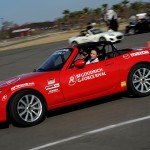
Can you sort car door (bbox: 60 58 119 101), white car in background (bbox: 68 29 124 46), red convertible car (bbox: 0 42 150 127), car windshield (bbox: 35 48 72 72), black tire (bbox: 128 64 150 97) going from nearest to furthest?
red convertible car (bbox: 0 42 150 127)
car door (bbox: 60 58 119 101)
car windshield (bbox: 35 48 72 72)
black tire (bbox: 128 64 150 97)
white car in background (bbox: 68 29 124 46)

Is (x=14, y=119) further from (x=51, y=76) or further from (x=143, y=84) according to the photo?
(x=143, y=84)

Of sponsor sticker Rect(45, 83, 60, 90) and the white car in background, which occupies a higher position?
sponsor sticker Rect(45, 83, 60, 90)

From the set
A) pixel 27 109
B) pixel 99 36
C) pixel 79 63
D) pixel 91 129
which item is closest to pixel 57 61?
pixel 79 63

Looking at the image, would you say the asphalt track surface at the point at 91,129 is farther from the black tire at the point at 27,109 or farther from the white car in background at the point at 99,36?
the white car in background at the point at 99,36

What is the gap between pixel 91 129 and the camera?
266 inches

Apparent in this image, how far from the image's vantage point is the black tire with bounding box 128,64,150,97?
871 centimetres

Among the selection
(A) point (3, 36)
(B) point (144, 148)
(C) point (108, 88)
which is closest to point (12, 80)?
(C) point (108, 88)

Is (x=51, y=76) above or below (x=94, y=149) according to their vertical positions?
above

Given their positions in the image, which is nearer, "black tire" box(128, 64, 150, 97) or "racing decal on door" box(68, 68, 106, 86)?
"racing decal on door" box(68, 68, 106, 86)

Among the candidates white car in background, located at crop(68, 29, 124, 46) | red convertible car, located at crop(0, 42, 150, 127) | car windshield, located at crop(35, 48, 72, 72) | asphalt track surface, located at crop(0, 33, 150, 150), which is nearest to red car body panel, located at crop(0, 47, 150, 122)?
red convertible car, located at crop(0, 42, 150, 127)

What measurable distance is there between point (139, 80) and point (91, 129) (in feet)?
8.12

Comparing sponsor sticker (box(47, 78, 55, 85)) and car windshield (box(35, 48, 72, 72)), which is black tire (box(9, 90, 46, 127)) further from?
car windshield (box(35, 48, 72, 72))

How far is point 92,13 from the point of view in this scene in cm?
7962

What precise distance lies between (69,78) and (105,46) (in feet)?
4.97
